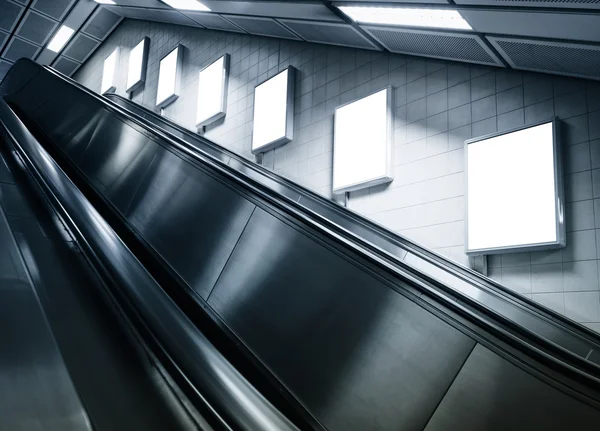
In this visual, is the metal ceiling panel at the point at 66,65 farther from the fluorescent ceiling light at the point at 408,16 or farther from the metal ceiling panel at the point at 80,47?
the fluorescent ceiling light at the point at 408,16

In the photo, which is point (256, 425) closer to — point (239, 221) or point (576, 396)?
point (576, 396)

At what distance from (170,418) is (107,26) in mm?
13032

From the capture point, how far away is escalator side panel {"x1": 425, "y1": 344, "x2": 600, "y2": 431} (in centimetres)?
150

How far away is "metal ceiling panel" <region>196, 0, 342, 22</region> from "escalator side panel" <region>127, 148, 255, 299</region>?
2644 millimetres

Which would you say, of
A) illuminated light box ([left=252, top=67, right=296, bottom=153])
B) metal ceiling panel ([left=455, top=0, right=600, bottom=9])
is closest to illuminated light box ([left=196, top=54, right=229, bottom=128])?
illuminated light box ([left=252, top=67, right=296, bottom=153])

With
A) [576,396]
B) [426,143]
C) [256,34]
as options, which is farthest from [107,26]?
[576,396]

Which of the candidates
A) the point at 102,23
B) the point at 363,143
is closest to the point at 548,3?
the point at 363,143

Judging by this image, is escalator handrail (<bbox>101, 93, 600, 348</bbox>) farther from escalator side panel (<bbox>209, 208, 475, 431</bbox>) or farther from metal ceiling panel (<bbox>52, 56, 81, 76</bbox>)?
metal ceiling panel (<bbox>52, 56, 81, 76</bbox>)

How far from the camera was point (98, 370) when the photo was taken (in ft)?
4.95

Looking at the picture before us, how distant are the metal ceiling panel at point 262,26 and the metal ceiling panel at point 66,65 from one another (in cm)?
780

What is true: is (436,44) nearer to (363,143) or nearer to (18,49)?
(363,143)

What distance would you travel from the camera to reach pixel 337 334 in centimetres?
223

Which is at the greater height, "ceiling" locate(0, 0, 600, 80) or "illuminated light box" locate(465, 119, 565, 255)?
"ceiling" locate(0, 0, 600, 80)

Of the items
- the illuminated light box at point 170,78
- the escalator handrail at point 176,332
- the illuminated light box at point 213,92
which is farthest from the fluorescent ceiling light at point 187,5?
the escalator handrail at point 176,332
